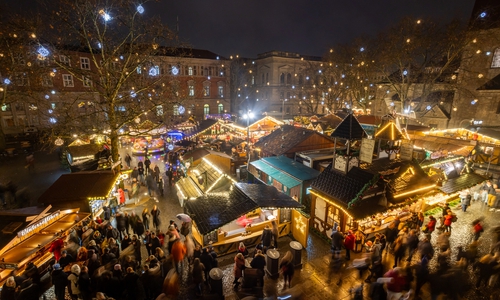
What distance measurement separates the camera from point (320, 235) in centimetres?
1122

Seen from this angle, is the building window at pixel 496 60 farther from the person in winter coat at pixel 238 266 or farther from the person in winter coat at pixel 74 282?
the person in winter coat at pixel 74 282

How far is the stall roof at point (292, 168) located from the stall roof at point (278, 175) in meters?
0.24

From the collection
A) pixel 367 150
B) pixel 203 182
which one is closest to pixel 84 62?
pixel 203 182

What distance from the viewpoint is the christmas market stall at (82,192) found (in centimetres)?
1109

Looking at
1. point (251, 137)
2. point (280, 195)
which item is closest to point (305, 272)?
point (280, 195)

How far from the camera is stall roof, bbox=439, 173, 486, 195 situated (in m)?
11.8

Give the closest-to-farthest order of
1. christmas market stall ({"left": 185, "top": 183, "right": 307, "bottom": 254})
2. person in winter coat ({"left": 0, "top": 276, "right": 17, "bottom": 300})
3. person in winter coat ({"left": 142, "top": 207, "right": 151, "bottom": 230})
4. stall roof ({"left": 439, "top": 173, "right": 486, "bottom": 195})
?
person in winter coat ({"left": 0, "top": 276, "right": 17, "bottom": 300}) → christmas market stall ({"left": 185, "top": 183, "right": 307, "bottom": 254}) → person in winter coat ({"left": 142, "top": 207, "right": 151, "bottom": 230}) → stall roof ({"left": 439, "top": 173, "right": 486, "bottom": 195})

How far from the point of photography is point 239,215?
904cm

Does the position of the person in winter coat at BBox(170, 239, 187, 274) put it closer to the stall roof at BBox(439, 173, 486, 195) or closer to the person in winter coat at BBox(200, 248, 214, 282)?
the person in winter coat at BBox(200, 248, 214, 282)

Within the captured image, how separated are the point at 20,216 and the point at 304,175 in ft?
40.6

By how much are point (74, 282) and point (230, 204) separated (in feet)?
17.9

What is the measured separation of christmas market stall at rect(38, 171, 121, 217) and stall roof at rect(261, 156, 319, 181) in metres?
9.14

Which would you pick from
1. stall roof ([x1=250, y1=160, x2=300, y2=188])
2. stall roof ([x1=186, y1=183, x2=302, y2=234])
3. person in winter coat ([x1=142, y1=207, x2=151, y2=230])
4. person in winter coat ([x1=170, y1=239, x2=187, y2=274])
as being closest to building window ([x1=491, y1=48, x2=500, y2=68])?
stall roof ([x1=250, y1=160, x2=300, y2=188])

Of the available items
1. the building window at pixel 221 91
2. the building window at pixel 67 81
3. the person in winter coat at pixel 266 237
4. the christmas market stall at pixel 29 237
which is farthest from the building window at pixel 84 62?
the person in winter coat at pixel 266 237
